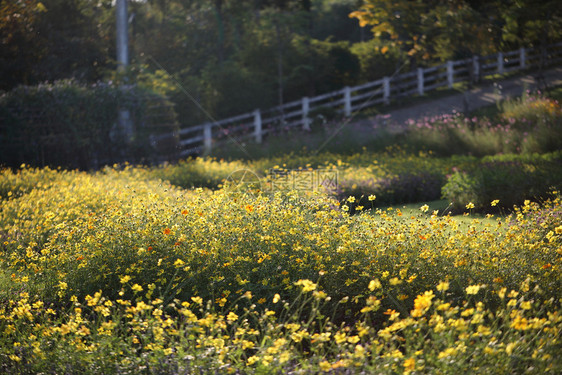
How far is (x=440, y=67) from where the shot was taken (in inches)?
927

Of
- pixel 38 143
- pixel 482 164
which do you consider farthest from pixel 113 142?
pixel 482 164

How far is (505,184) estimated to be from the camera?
24.5ft

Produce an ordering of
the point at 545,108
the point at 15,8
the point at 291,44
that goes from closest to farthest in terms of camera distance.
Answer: the point at 545,108, the point at 15,8, the point at 291,44

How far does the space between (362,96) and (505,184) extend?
45.9 feet

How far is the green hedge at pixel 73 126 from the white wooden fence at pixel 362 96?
103 inches

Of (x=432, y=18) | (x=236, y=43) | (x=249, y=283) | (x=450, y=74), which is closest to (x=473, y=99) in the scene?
(x=450, y=74)

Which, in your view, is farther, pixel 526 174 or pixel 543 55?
pixel 543 55

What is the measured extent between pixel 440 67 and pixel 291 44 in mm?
7208

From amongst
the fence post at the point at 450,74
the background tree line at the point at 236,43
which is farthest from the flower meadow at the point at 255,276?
the fence post at the point at 450,74

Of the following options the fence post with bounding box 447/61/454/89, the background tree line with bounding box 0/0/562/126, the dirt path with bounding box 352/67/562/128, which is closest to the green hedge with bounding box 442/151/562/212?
the background tree line with bounding box 0/0/562/126

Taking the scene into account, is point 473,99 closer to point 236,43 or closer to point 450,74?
point 450,74

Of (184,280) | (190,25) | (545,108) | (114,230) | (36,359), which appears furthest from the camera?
(190,25)

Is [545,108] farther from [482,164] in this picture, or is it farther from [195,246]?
[195,246]

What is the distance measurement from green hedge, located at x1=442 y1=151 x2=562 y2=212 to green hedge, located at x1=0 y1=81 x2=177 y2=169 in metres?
8.51
